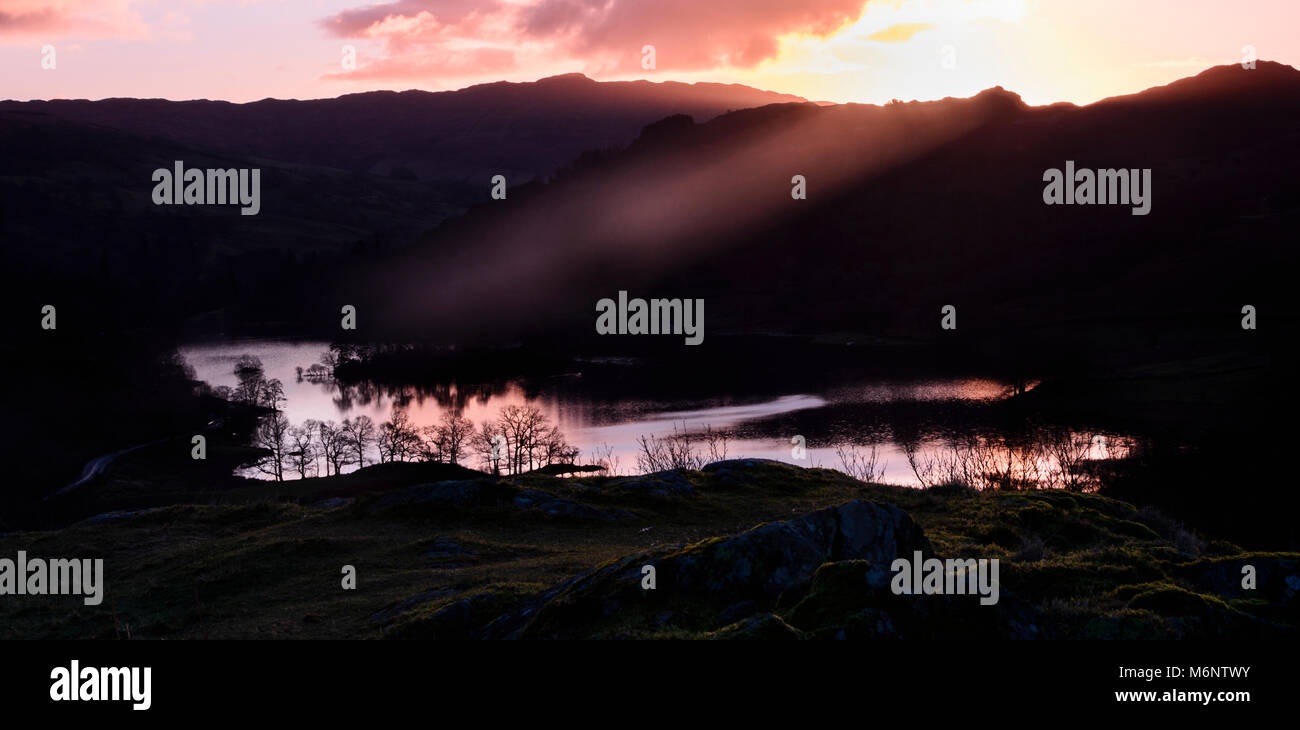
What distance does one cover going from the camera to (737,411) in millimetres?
119438

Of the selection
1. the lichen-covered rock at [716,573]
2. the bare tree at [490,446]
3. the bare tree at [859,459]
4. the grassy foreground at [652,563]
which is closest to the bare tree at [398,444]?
the bare tree at [490,446]

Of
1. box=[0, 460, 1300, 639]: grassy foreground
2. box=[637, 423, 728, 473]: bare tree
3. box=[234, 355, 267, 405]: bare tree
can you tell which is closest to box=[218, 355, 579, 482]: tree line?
box=[637, 423, 728, 473]: bare tree

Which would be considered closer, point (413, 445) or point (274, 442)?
point (413, 445)

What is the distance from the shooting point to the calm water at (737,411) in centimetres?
9281

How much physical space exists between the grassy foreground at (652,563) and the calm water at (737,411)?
143ft

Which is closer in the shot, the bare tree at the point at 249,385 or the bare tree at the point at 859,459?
the bare tree at the point at 859,459

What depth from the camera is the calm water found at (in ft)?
305

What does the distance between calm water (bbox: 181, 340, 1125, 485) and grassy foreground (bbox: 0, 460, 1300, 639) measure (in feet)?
143

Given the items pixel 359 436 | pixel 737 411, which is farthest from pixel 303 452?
pixel 737 411

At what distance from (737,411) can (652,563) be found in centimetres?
10297

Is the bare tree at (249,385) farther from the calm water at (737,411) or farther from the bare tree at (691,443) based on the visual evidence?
the bare tree at (691,443)

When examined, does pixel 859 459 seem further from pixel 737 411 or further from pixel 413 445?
pixel 413 445

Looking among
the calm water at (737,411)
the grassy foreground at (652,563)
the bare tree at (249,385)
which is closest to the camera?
the grassy foreground at (652,563)

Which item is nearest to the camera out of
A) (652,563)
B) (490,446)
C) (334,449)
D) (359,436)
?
(652,563)
